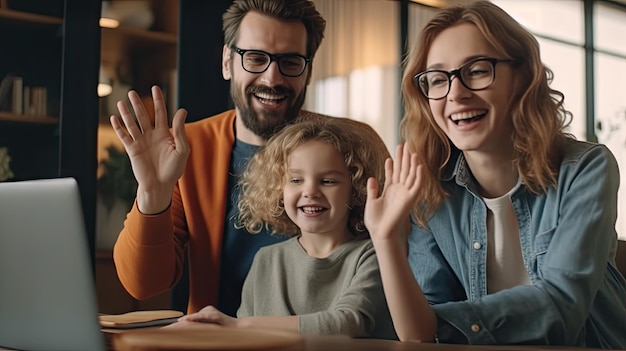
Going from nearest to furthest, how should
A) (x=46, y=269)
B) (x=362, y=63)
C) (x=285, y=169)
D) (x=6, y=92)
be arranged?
(x=46, y=269) < (x=285, y=169) < (x=6, y=92) < (x=362, y=63)

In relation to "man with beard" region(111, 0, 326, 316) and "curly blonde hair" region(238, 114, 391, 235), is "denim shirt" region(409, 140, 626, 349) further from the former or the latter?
"man with beard" region(111, 0, 326, 316)

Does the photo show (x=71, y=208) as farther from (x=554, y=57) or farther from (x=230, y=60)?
(x=554, y=57)

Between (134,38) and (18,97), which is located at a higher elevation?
(134,38)

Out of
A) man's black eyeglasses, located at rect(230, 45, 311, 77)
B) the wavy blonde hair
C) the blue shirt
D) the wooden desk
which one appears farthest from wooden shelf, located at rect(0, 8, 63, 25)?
the wooden desk

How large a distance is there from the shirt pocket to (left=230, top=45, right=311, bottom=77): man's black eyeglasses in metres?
0.83

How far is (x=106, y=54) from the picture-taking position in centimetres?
336

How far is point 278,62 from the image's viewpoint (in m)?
2.06

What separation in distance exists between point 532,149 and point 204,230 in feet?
2.67

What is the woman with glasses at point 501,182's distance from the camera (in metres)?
1.38

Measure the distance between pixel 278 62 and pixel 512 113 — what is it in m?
0.69

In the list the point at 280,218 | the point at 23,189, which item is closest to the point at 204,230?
the point at 280,218

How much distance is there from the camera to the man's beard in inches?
79.5

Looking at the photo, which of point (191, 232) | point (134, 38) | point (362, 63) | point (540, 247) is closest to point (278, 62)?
point (191, 232)

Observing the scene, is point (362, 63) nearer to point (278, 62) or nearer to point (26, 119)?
point (26, 119)
